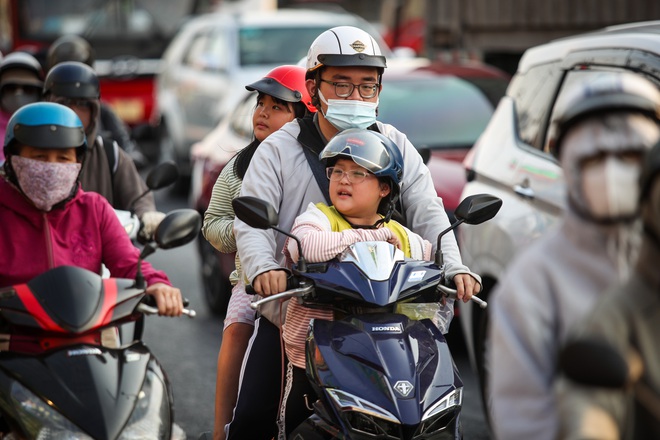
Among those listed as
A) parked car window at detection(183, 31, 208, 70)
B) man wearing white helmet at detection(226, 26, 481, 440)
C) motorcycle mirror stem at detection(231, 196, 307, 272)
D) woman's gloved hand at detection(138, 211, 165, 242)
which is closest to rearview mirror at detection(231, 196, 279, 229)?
motorcycle mirror stem at detection(231, 196, 307, 272)

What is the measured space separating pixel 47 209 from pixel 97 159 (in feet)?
6.34

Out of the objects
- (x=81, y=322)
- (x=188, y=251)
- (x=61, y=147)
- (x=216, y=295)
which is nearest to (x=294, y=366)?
(x=81, y=322)

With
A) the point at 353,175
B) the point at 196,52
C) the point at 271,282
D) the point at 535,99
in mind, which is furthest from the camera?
the point at 196,52

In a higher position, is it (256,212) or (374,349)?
(256,212)

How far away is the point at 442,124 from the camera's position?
9.59m

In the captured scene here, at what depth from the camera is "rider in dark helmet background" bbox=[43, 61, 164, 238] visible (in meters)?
6.25

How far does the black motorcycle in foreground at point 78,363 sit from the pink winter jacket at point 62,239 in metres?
0.35

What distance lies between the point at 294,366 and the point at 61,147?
110cm

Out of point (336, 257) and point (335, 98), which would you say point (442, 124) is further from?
point (336, 257)

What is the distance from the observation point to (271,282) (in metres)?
4.11

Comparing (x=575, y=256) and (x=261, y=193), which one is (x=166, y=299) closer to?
(x=261, y=193)

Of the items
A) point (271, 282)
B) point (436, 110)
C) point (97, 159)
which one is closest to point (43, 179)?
point (271, 282)

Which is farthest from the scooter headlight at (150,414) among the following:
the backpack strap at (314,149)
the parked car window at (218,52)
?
the parked car window at (218,52)

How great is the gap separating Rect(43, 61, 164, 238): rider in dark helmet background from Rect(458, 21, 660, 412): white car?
5.61 ft
